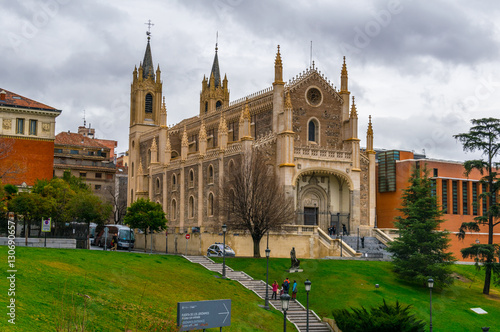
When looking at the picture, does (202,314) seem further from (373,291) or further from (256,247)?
(256,247)

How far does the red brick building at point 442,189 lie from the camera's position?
212 feet

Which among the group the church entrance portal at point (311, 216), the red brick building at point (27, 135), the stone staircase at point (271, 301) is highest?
the red brick building at point (27, 135)

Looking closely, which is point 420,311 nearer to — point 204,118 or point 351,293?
point 351,293

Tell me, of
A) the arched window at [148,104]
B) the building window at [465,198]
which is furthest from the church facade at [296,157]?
the arched window at [148,104]

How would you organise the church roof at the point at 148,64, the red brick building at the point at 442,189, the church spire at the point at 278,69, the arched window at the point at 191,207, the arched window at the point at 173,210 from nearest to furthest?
the church spire at the point at 278,69, the red brick building at the point at 442,189, the arched window at the point at 191,207, the arched window at the point at 173,210, the church roof at the point at 148,64

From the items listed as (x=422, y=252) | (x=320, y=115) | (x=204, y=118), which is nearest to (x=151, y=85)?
(x=204, y=118)

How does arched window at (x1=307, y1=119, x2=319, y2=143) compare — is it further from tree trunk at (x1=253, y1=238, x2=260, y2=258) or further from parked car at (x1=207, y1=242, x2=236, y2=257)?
tree trunk at (x1=253, y1=238, x2=260, y2=258)

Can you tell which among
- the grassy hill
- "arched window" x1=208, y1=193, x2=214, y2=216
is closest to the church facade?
"arched window" x1=208, y1=193, x2=214, y2=216

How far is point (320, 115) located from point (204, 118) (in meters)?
18.1

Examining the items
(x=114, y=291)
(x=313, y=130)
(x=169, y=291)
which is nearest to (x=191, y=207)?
(x=313, y=130)

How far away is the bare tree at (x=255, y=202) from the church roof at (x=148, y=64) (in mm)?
38270

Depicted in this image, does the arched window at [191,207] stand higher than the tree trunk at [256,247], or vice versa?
the arched window at [191,207]

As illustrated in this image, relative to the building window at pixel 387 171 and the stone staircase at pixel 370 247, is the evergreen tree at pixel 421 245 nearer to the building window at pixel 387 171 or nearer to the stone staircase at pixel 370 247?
the stone staircase at pixel 370 247

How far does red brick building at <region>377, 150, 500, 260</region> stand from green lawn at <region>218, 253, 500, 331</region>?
59.3ft
